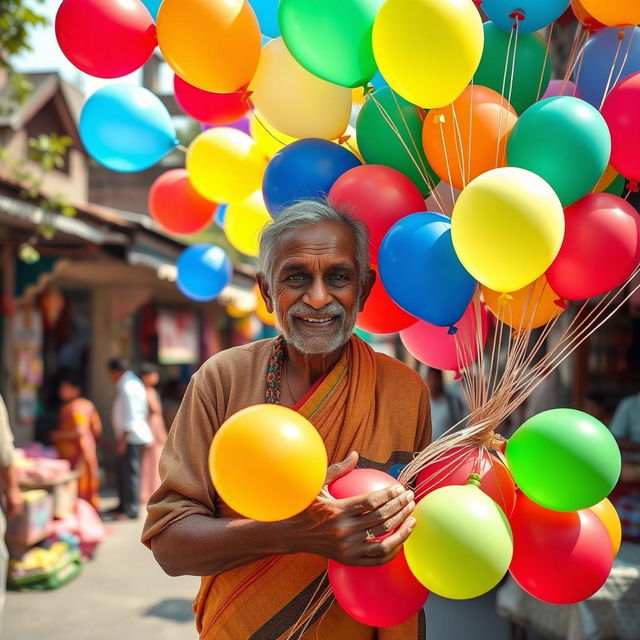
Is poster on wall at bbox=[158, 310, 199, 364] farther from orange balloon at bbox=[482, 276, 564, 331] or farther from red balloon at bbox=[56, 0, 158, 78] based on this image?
orange balloon at bbox=[482, 276, 564, 331]

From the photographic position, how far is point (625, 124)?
1819 mm

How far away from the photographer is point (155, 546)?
5.47ft

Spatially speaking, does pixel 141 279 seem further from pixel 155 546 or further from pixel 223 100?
pixel 155 546

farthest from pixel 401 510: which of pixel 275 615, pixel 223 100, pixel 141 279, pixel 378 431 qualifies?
pixel 141 279

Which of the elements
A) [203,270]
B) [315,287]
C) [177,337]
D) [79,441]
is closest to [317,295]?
[315,287]

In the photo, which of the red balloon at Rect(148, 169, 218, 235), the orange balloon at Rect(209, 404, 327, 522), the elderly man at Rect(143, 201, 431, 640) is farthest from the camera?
the red balloon at Rect(148, 169, 218, 235)

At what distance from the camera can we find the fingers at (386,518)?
143 cm

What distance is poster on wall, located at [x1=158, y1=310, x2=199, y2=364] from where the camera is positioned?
1072 cm

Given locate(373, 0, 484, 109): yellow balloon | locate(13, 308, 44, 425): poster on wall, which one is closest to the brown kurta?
locate(373, 0, 484, 109): yellow balloon

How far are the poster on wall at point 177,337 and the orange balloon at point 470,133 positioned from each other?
360 inches

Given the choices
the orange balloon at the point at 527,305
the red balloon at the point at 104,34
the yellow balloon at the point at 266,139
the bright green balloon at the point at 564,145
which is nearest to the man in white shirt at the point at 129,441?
the yellow balloon at the point at 266,139

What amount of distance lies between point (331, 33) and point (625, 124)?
0.77m

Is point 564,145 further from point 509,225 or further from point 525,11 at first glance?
point 525,11

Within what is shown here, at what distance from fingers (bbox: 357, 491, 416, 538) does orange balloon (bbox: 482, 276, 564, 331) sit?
0.60m
